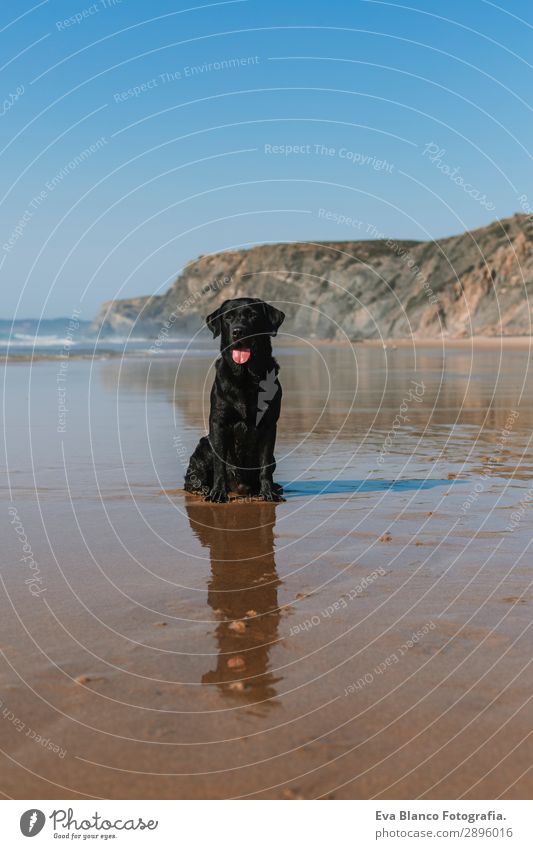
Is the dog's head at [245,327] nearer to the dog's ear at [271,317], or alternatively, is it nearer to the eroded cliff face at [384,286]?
the dog's ear at [271,317]

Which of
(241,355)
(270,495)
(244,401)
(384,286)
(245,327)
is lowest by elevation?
(270,495)

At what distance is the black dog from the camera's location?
6910 mm

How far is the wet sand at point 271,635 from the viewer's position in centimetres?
267

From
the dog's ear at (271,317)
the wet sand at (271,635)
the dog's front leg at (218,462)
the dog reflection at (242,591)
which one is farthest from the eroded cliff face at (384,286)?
the dog reflection at (242,591)

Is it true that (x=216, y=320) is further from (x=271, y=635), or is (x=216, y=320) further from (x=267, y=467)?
(x=271, y=635)

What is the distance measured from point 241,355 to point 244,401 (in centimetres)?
40

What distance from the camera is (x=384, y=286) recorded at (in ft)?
384

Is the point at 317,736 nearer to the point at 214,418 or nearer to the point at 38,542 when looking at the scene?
the point at 38,542

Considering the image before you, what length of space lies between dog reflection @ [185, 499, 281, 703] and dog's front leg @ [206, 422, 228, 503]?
0.38ft

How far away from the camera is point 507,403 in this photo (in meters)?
15.4

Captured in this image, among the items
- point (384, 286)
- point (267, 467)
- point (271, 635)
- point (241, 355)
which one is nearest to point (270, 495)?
point (267, 467)

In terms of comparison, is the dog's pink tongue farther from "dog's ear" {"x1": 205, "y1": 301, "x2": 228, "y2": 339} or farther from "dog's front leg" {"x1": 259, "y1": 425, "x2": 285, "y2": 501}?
"dog's front leg" {"x1": 259, "y1": 425, "x2": 285, "y2": 501}

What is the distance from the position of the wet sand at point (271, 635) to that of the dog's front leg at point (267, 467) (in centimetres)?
25

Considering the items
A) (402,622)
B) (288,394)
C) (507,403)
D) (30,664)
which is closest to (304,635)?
(402,622)
